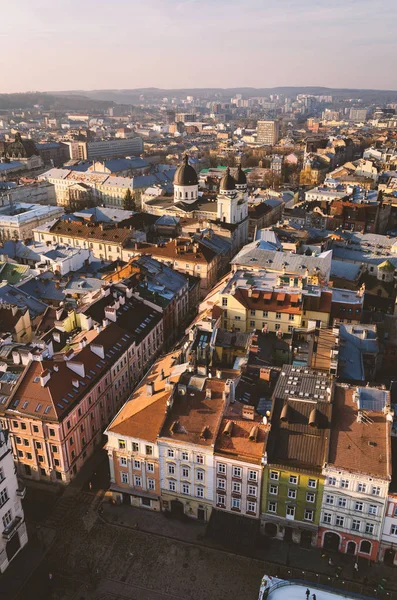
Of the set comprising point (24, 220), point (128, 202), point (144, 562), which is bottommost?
point (144, 562)

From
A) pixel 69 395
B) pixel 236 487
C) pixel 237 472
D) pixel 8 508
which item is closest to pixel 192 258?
pixel 69 395

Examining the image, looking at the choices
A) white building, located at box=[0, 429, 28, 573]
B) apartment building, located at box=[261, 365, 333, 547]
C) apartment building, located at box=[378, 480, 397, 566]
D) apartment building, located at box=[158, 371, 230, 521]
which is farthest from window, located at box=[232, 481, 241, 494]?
white building, located at box=[0, 429, 28, 573]

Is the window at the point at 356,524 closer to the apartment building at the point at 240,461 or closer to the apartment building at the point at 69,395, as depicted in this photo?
the apartment building at the point at 240,461

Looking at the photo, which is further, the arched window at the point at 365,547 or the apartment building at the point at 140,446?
the apartment building at the point at 140,446

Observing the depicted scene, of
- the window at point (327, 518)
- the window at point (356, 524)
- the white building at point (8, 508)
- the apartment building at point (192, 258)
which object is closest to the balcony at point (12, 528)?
the white building at point (8, 508)

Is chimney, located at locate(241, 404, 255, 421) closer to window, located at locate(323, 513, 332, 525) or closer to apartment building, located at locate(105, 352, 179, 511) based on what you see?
apartment building, located at locate(105, 352, 179, 511)

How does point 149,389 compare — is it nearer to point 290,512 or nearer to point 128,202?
point 290,512
